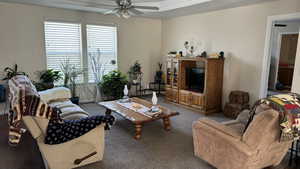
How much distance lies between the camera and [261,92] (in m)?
4.38

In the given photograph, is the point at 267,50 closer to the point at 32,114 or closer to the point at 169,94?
the point at 169,94

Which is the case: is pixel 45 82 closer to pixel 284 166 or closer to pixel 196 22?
pixel 196 22

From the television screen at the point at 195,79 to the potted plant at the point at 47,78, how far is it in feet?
10.9

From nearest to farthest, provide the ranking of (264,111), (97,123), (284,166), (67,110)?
1. (264,111)
2. (97,123)
3. (284,166)
4. (67,110)

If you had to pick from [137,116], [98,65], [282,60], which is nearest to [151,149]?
[137,116]

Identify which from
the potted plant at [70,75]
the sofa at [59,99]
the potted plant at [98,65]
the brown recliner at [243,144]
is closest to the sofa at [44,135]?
the sofa at [59,99]

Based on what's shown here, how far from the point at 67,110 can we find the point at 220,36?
3.90 meters

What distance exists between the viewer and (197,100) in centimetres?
495

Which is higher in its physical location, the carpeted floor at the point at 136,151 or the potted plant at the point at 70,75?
the potted plant at the point at 70,75

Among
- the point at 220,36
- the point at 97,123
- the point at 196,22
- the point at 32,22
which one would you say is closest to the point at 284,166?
the point at 97,123

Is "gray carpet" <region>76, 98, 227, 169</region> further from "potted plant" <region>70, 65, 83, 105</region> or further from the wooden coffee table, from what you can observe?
"potted plant" <region>70, 65, 83, 105</region>

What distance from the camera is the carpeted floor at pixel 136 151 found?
2.64 m

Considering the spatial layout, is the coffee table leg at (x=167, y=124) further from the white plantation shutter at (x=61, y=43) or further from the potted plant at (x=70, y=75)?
the white plantation shutter at (x=61, y=43)

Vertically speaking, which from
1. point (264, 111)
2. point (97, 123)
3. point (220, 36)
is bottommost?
point (97, 123)
